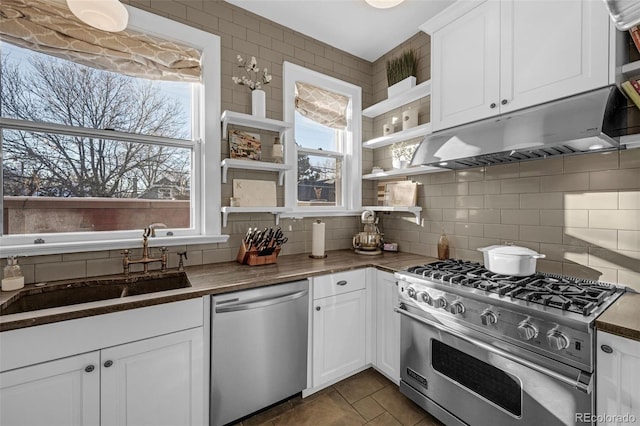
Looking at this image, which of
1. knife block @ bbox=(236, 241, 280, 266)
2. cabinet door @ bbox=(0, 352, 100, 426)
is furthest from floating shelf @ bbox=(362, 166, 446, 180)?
cabinet door @ bbox=(0, 352, 100, 426)

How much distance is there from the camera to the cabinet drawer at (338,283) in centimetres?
197

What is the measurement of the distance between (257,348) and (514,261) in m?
1.62

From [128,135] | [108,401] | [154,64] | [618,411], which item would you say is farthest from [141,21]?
[618,411]

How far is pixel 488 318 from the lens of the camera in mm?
1434

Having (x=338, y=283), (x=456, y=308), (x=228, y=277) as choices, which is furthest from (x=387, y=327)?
(x=228, y=277)

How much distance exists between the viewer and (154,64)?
6.43 ft

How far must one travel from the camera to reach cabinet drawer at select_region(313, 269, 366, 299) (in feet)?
6.45

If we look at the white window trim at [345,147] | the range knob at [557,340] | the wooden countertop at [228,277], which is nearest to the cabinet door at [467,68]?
the white window trim at [345,147]

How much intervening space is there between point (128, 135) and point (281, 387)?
1971mm

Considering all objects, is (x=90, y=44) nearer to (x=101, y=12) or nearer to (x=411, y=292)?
(x=101, y=12)

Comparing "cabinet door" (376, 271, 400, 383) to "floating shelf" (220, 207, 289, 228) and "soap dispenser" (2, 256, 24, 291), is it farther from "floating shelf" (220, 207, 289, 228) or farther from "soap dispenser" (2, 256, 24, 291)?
"soap dispenser" (2, 256, 24, 291)

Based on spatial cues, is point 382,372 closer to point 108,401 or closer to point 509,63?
point 108,401

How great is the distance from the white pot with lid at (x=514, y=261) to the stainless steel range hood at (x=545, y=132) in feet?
1.94

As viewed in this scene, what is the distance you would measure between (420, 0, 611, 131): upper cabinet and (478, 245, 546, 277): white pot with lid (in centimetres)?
85
